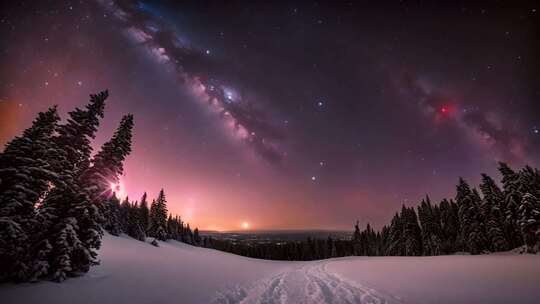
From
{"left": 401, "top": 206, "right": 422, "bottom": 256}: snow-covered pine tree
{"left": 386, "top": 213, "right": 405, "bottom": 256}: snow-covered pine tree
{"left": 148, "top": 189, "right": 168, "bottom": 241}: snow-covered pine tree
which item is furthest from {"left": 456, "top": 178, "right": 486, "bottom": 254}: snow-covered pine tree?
{"left": 148, "top": 189, "right": 168, "bottom": 241}: snow-covered pine tree

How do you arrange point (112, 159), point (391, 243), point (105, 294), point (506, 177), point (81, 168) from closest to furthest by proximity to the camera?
point (105, 294) → point (81, 168) → point (112, 159) → point (506, 177) → point (391, 243)

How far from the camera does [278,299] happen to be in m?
→ 10.8

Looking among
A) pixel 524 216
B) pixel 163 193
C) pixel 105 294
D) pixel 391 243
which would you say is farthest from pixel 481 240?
pixel 163 193

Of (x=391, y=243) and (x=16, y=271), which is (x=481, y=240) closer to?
(x=391, y=243)

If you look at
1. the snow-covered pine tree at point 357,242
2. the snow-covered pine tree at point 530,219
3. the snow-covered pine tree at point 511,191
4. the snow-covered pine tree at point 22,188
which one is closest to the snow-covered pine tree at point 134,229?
the snow-covered pine tree at point 22,188

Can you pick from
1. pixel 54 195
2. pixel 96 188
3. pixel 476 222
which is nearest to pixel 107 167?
pixel 96 188

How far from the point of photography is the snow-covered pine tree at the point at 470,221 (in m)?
39.7

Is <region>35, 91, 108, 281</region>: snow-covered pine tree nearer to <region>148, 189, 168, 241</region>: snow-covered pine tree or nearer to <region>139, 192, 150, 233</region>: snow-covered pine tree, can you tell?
<region>148, 189, 168, 241</region>: snow-covered pine tree

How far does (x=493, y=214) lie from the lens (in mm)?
39812

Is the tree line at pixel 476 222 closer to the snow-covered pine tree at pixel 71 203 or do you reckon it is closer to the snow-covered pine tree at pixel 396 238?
the snow-covered pine tree at pixel 396 238

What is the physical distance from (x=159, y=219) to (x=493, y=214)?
67386 mm

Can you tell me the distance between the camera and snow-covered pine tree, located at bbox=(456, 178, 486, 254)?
3966 centimetres

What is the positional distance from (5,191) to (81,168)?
14.2 feet

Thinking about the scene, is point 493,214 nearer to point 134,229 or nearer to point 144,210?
point 134,229
